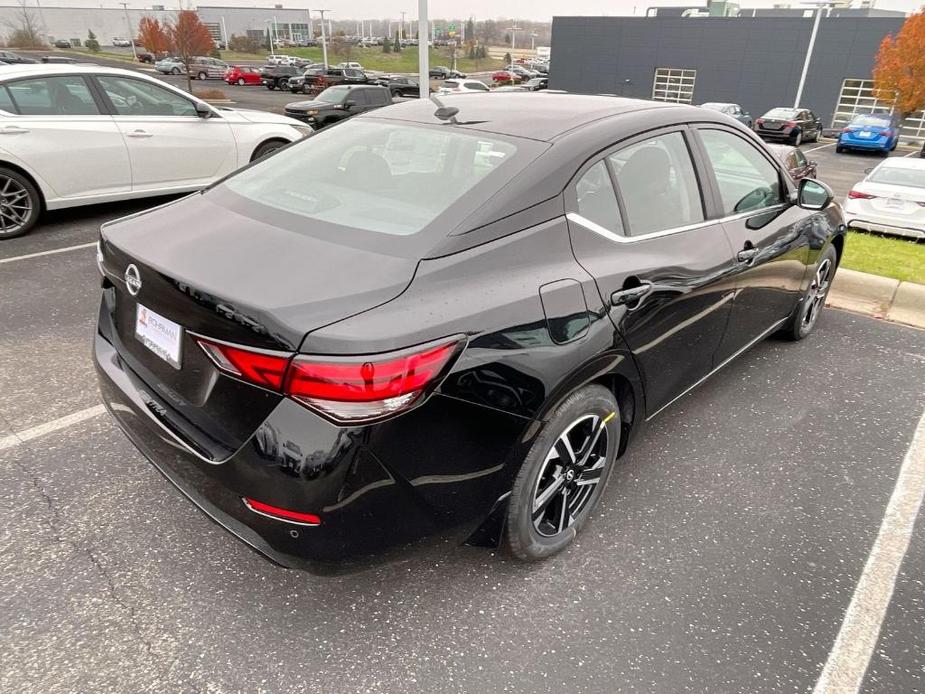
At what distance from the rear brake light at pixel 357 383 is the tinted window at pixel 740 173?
2.10 metres

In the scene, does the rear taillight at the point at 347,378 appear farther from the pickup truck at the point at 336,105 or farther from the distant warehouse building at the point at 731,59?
the distant warehouse building at the point at 731,59

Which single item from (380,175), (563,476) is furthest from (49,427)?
(563,476)

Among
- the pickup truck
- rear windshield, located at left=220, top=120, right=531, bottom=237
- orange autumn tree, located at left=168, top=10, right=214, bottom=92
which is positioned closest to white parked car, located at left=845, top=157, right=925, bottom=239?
rear windshield, located at left=220, top=120, right=531, bottom=237

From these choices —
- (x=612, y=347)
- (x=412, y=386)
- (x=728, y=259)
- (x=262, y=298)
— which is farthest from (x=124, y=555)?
(x=728, y=259)

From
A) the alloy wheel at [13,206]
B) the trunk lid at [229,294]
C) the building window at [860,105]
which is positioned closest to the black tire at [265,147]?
the alloy wheel at [13,206]

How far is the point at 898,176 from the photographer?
932cm

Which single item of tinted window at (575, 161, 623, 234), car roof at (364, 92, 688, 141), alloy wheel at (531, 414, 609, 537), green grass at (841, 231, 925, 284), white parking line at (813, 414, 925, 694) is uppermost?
car roof at (364, 92, 688, 141)

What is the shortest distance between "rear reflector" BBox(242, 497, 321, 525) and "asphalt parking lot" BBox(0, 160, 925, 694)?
363 mm

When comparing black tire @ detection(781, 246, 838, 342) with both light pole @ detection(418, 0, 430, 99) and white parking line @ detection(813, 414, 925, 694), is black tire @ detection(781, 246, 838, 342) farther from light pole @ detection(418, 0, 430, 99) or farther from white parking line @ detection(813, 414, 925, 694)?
light pole @ detection(418, 0, 430, 99)

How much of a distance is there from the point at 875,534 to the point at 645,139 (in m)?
1.96

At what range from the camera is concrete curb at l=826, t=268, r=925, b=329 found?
204 inches

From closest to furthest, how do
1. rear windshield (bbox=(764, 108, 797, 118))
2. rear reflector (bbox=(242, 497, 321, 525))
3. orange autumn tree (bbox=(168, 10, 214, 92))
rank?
rear reflector (bbox=(242, 497, 321, 525)), rear windshield (bbox=(764, 108, 797, 118)), orange autumn tree (bbox=(168, 10, 214, 92))

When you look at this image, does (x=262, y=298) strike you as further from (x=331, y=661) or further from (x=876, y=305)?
(x=876, y=305)

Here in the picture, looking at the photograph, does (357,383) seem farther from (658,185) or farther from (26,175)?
(26,175)
